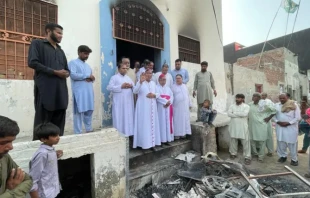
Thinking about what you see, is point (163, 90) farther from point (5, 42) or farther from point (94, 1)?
point (5, 42)

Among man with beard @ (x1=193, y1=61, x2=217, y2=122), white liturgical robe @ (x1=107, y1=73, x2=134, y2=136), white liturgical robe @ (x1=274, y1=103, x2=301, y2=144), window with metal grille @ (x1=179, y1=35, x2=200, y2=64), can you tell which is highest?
window with metal grille @ (x1=179, y1=35, x2=200, y2=64)

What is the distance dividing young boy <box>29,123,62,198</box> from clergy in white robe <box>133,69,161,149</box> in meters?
2.06

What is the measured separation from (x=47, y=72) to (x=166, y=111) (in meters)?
2.62

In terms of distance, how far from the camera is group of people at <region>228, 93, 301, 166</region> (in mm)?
5039

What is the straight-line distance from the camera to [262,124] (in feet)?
17.5

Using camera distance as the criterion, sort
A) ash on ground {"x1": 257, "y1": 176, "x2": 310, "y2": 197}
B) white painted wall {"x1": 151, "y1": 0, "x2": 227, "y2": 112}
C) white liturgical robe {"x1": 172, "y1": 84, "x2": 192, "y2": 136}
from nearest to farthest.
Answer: ash on ground {"x1": 257, "y1": 176, "x2": 310, "y2": 197} < white liturgical robe {"x1": 172, "y1": 84, "x2": 192, "y2": 136} < white painted wall {"x1": 151, "y1": 0, "x2": 227, "y2": 112}

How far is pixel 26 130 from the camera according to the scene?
3986 mm

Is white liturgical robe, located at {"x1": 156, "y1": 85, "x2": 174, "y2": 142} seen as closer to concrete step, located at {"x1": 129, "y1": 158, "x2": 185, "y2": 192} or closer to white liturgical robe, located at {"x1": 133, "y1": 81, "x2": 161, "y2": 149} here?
white liturgical robe, located at {"x1": 133, "y1": 81, "x2": 161, "y2": 149}

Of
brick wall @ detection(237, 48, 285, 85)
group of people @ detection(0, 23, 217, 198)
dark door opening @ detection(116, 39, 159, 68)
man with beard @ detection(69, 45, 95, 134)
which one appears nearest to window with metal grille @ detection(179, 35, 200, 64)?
dark door opening @ detection(116, 39, 159, 68)

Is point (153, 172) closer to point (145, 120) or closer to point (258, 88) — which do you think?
point (145, 120)

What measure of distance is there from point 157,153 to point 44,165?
2512 millimetres

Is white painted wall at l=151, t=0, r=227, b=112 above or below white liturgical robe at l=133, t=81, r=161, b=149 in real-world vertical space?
above

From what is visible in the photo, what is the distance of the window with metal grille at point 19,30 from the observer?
12.5 ft

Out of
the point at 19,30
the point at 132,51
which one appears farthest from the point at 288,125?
the point at 19,30
